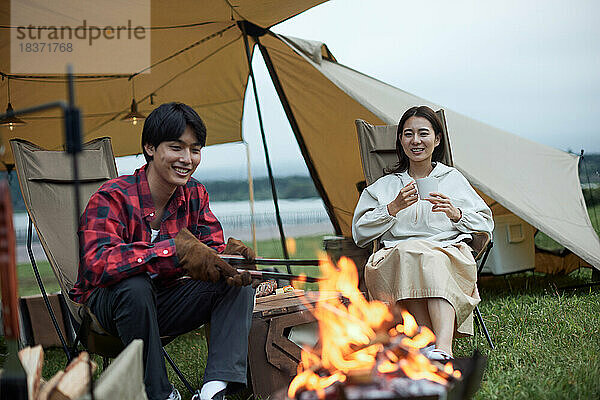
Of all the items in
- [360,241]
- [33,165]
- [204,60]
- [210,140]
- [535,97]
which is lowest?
[360,241]

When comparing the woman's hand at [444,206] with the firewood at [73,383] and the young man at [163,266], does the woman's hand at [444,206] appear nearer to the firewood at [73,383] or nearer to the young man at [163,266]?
the young man at [163,266]

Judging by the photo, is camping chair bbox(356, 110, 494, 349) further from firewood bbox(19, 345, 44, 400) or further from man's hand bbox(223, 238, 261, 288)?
firewood bbox(19, 345, 44, 400)

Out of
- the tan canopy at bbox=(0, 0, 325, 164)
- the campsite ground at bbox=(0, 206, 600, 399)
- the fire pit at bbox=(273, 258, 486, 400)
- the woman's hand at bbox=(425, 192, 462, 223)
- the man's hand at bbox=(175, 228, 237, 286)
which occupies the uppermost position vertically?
the tan canopy at bbox=(0, 0, 325, 164)

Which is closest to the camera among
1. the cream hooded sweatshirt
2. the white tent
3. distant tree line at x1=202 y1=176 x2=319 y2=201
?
the cream hooded sweatshirt

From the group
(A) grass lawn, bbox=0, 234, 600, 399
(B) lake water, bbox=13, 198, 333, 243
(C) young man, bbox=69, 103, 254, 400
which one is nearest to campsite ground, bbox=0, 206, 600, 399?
(A) grass lawn, bbox=0, 234, 600, 399

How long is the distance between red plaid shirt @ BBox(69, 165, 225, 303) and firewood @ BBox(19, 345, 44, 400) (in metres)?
0.37

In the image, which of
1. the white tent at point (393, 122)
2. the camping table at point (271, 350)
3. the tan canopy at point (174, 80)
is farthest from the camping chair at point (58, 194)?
the white tent at point (393, 122)

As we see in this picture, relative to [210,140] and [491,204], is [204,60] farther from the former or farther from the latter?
[491,204]

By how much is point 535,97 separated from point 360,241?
56.2 feet

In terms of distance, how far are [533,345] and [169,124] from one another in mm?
1578

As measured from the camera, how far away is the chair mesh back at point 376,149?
9.45ft

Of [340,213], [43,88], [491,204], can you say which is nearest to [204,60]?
[43,88]

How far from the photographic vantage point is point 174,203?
2.00 m

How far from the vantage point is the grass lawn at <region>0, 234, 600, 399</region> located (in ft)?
5.79
